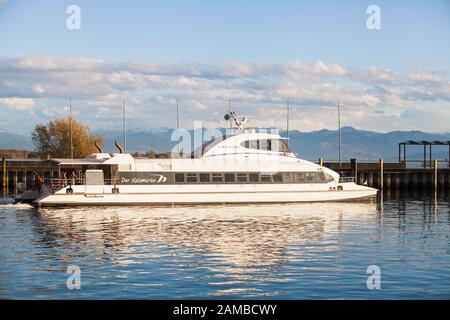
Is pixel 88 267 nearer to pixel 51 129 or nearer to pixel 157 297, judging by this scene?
pixel 157 297

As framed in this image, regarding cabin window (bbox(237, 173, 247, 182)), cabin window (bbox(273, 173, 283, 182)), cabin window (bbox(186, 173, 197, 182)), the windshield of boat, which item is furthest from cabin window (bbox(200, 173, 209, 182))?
cabin window (bbox(273, 173, 283, 182))

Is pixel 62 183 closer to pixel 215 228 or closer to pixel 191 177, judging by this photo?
pixel 191 177

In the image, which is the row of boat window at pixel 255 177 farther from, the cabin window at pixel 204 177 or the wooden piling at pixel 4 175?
the wooden piling at pixel 4 175

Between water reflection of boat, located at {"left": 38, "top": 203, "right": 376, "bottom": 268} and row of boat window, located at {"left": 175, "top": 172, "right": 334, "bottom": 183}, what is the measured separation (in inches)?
80.9

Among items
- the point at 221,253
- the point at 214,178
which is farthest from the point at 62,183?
the point at 221,253

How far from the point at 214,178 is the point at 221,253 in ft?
67.7

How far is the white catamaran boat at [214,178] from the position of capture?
43688 mm

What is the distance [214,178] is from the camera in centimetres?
4559

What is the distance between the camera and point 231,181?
45.9 m

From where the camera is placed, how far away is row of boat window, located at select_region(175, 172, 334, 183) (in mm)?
45263

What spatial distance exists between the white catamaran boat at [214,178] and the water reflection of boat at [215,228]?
1225mm

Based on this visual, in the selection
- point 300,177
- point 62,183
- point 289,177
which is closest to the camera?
point 62,183

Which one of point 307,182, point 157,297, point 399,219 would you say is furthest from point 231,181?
point 157,297
